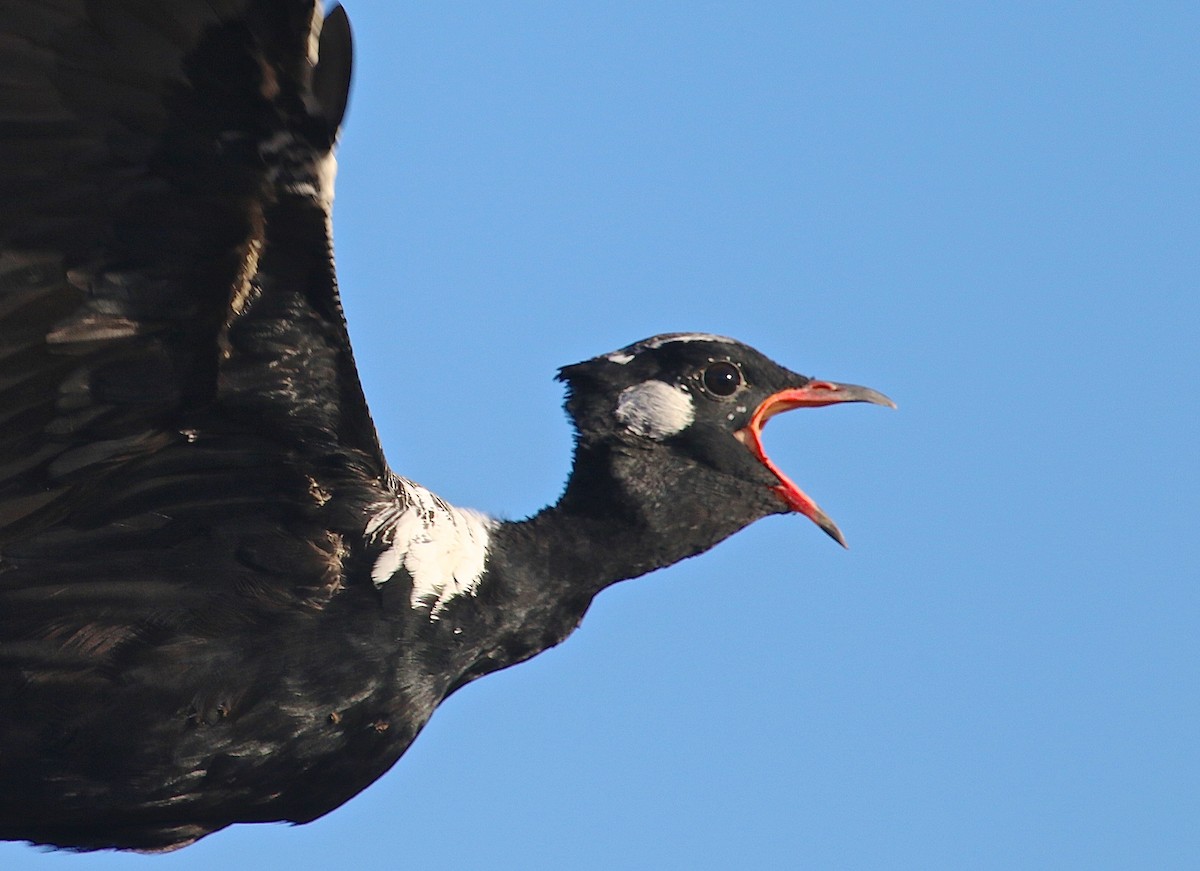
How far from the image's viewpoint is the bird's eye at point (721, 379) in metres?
9.41

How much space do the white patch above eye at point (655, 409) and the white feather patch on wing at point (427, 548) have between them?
92cm

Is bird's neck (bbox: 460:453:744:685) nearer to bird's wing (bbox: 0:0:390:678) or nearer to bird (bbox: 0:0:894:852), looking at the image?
bird (bbox: 0:0:894:852)

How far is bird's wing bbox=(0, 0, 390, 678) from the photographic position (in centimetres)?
699

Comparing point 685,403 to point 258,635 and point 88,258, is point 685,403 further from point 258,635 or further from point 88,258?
point 88,258

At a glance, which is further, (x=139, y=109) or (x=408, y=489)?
(x=408, y=489)

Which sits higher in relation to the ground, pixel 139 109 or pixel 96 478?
pixel 139 109

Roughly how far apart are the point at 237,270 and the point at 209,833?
2711mm

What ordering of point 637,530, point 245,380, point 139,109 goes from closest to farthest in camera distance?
1. point 139,109
2. point 245,380
3. point 637,530

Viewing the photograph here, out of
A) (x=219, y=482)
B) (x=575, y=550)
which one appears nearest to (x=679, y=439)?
(x=575, y=550)

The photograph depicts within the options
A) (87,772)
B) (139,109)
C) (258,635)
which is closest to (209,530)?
(258,635)

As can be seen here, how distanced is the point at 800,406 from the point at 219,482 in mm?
2984

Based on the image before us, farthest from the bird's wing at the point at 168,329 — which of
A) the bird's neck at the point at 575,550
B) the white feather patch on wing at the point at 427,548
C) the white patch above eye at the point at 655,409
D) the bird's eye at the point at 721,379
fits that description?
the bird's eye at the point at 721,379

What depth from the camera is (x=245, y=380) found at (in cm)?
780

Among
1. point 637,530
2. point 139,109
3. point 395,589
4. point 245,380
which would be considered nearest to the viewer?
point 139,109
